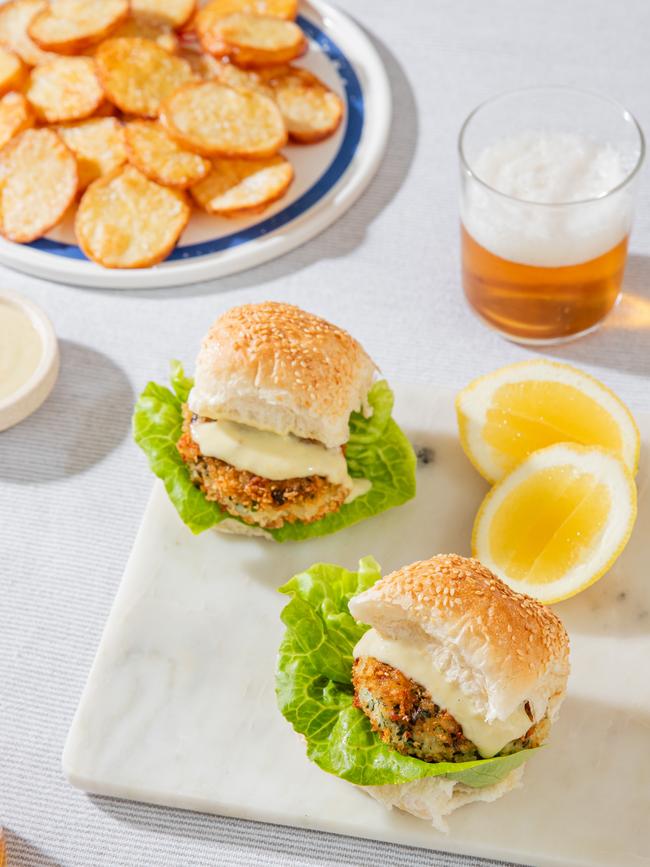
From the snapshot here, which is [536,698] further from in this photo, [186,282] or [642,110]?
[642,110]

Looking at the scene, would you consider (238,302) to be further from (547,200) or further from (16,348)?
(547,200)

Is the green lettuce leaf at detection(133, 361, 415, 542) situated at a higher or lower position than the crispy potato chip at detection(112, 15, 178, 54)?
lower

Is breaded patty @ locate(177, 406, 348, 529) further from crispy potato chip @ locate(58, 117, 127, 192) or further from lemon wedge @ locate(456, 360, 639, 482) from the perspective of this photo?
crispy potato chip @ locate(58, 117, 127, 192)

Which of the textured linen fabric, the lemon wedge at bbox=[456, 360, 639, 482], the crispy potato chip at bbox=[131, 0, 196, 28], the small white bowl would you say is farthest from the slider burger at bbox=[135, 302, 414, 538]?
the crispy potato chip at bbox=[131, 0, 196, 28]

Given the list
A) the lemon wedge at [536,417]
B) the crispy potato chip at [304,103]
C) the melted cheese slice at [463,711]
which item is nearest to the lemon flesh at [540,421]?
the lemon wedge at [536,417]

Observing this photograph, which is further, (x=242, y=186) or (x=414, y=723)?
(x=242, y=186)

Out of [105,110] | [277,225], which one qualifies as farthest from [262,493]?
[105,110]
